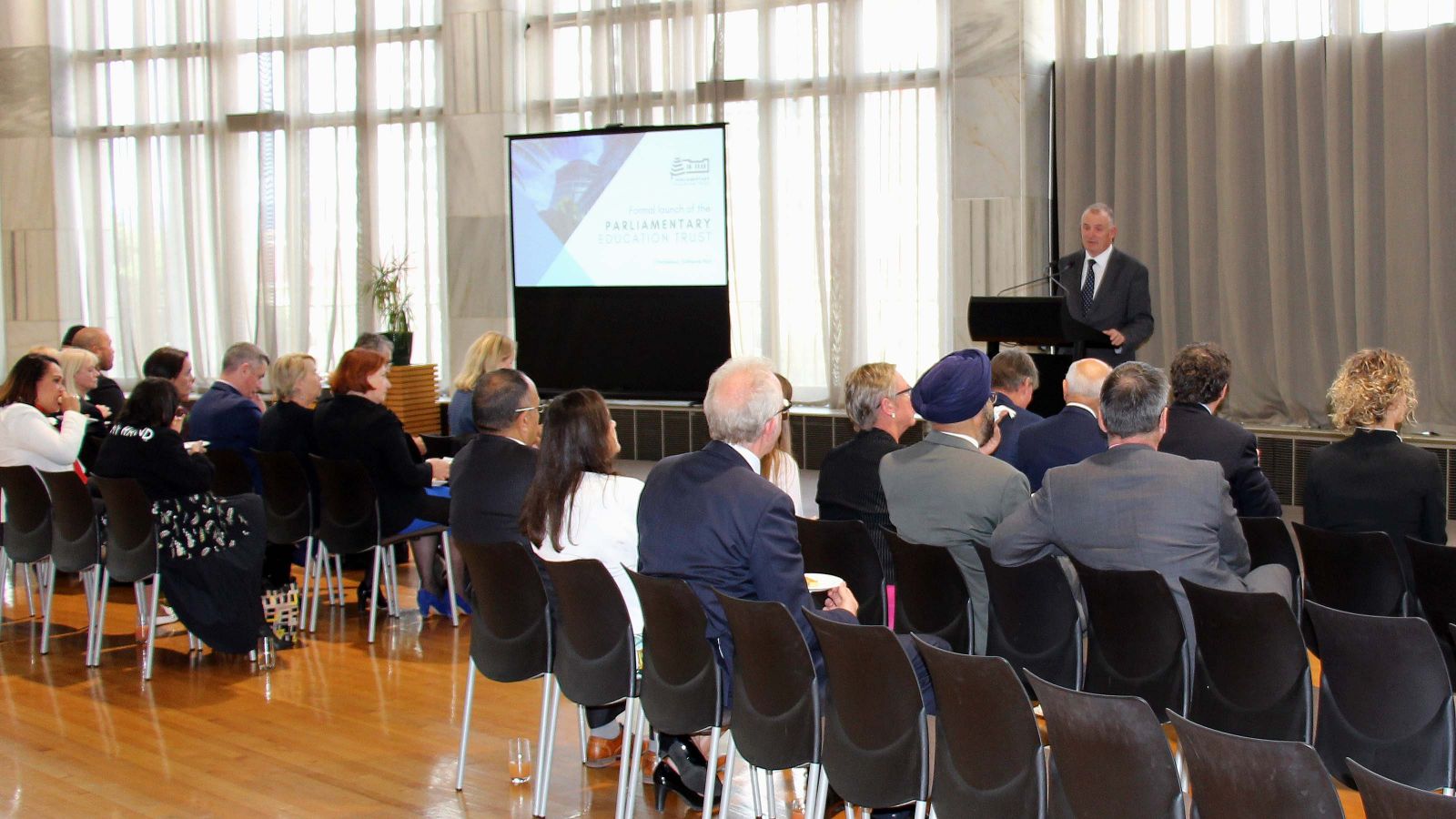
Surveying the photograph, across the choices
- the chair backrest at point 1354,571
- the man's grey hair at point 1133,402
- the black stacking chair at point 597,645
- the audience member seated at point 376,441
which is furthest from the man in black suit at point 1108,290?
the black stacking chair at point 597,645

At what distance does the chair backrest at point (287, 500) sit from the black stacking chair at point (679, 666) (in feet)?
10.9

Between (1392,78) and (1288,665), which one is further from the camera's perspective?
(1392,78)

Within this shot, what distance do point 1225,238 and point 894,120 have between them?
8.21 ft

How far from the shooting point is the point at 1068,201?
358 inches

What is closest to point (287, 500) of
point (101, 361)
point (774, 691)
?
point (101, 361)

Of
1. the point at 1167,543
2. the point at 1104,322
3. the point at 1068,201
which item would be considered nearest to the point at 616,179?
the point at 1068,201

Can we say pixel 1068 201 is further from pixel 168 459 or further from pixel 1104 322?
pixel 168 459

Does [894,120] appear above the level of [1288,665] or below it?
above

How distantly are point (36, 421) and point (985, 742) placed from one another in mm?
5247

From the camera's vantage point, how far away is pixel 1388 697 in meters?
3.04

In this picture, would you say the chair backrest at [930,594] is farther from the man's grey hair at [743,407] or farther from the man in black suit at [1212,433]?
the man in black suit at [1212,433]

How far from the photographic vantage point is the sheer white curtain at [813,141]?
9.81m

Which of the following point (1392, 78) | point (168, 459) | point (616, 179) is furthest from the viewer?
point (616, 179)

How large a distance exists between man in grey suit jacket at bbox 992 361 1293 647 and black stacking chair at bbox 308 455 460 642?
333cm
